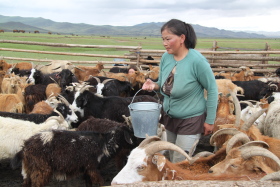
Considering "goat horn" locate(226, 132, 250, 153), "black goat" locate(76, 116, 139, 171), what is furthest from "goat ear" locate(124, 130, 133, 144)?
"goat horn" locate(226, 132, 250, 153)

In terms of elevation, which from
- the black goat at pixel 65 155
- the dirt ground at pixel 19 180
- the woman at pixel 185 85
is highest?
the woman at pixel 185 85

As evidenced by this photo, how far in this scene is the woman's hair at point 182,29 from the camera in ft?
9.94

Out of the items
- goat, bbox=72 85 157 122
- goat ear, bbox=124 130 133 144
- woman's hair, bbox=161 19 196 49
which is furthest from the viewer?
goat, bbox=72 85 157 122

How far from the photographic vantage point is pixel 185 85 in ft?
10.2

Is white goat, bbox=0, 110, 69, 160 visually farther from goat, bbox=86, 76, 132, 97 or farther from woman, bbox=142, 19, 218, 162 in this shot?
goat, bbox=86, 76, 132, 97

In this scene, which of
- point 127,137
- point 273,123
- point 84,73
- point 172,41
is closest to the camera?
point 172,41

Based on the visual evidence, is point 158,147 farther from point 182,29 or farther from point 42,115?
point 42,115

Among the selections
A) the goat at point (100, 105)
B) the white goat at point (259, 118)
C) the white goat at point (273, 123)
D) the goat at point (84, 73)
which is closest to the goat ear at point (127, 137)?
the goat at point (100, 105)

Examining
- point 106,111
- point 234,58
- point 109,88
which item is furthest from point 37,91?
point 234,58

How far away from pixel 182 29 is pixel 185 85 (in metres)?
0.68

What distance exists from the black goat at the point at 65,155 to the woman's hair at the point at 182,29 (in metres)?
2.26

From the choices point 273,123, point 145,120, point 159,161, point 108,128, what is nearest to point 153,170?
point 159,161

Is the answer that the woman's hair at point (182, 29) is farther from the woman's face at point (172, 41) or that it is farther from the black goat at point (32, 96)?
the black goat at point (32, 96)

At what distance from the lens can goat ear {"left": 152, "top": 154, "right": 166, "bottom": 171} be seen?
2.85 meters
